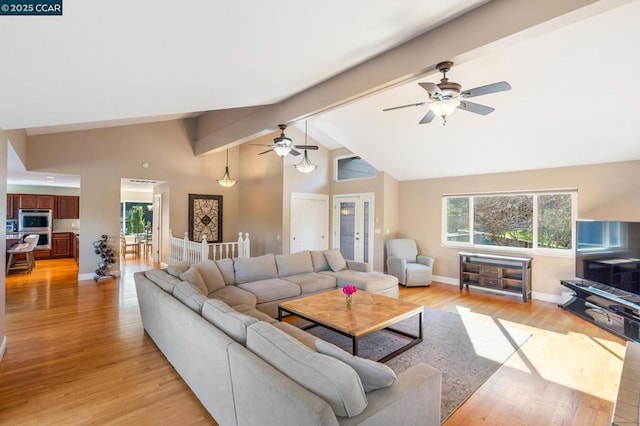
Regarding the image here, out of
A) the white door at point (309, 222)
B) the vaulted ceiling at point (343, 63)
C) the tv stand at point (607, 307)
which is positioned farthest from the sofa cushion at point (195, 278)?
the tv stand at point (607, 307)

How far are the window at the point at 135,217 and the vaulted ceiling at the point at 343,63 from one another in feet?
26.4

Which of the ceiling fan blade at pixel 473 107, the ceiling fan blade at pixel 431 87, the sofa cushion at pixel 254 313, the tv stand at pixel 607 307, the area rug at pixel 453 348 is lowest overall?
the area rug at pixel 453 348

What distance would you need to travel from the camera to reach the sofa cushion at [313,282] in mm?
4516

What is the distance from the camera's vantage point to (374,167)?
7.22m

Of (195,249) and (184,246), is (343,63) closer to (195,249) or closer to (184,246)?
(195,249)

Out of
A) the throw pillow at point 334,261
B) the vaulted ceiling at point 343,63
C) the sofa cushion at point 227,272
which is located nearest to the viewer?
the vaulted ceiling at point 343,63

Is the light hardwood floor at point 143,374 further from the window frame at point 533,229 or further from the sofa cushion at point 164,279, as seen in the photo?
the window frame at point 533,229

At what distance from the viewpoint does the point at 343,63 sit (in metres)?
3.30

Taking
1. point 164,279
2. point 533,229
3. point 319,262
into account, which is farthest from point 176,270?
point 533,229

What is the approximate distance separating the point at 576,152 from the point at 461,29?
3584mm

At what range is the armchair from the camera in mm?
6387

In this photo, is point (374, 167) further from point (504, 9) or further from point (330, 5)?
point (330, 5)

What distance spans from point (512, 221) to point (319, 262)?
3.87 m

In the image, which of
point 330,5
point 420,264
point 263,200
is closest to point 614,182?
point 420,264
